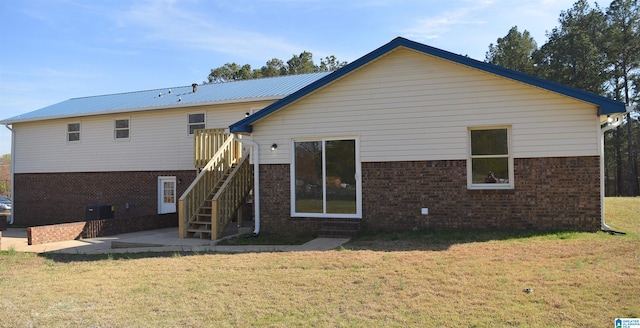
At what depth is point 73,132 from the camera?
19.6 metres

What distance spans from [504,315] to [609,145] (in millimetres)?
40753

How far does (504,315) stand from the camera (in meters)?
4.86

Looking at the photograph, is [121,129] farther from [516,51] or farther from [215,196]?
[516,51]

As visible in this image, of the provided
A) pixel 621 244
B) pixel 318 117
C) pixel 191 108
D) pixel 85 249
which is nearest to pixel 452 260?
pixel 621 244

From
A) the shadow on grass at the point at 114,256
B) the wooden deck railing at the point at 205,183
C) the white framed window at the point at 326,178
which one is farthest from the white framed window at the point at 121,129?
the white framed window at the point at 326,178

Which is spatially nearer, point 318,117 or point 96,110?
point 318,117

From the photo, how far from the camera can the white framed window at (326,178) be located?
11.3 meters

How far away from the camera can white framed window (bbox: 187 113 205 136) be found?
1705 cm

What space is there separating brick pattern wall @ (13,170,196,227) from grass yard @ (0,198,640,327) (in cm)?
867

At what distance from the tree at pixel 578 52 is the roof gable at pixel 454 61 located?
2616 centimetres

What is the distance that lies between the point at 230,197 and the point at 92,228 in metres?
4.62

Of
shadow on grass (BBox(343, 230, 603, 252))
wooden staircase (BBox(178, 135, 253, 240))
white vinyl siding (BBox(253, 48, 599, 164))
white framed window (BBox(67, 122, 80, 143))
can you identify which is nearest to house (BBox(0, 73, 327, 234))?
white framed window (BBox(67, 122, 80, 143))

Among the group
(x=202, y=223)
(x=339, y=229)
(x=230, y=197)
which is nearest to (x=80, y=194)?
(x=202, y=223)

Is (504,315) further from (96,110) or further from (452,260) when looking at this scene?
(96,110)
